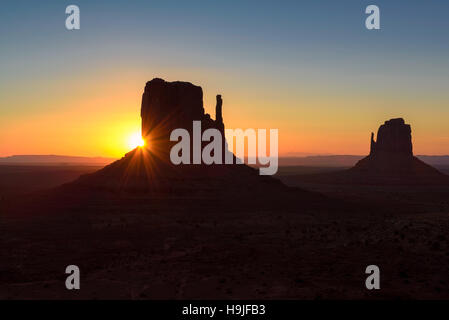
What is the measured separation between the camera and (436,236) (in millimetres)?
27453

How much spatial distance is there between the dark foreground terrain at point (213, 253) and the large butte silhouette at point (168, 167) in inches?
296

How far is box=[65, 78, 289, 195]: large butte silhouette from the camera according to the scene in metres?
55.5

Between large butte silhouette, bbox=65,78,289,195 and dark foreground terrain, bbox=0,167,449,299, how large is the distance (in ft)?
24.6

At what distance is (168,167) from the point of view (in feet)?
190

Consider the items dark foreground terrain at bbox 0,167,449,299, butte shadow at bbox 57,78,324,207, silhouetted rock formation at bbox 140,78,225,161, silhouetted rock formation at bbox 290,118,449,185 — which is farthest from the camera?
silhouetted rock formation at bbox 290,118,449,185

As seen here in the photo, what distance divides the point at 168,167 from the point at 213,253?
Answer: 3248 centimetres

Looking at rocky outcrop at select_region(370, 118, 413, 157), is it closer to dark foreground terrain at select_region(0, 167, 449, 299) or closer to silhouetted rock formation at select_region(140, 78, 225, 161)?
silhouetted rock formation at select_region(140, 78, 225, 161)

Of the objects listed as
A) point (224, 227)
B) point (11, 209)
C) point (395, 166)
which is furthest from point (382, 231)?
point (395, 166)

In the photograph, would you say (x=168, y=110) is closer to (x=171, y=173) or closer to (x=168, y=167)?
(x=168, y=167)

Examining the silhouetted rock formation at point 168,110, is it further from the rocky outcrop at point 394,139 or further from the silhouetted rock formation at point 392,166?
the rocky outcrop at point 394,139

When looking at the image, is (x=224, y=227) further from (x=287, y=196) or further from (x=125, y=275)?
(x=287, y=196)

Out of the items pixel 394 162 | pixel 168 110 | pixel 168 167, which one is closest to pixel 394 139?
pixel 394 162

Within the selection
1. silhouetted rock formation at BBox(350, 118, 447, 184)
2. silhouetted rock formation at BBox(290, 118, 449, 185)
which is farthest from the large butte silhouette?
silhouetted rock formation at BBox(350, 118, 447, 184)
